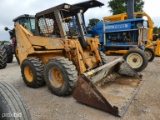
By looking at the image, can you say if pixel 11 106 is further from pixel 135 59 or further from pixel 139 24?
pixel 139 24

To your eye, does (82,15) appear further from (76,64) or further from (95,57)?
(76,64)

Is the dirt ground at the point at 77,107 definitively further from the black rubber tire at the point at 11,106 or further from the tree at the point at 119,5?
the tree at the point at 119,5

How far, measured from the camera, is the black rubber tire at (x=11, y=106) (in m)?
1.58

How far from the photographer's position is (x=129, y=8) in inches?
336

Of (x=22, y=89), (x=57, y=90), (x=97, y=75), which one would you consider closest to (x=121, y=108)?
(x=97, y=75)

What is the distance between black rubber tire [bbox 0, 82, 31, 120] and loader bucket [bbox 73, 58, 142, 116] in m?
1.65

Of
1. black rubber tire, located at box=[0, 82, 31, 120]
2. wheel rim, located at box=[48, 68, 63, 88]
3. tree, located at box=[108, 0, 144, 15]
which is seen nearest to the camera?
black rubber tire, located at box=[0, 82, 31, 120]

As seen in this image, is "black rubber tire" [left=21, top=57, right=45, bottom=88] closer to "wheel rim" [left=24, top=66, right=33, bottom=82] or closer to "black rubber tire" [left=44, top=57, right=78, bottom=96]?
"wheel rim" [left=24, top=66, right=33, bottom=82]

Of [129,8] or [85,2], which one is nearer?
[85,2]

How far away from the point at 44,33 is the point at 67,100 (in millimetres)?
2053

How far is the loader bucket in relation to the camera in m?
3.14

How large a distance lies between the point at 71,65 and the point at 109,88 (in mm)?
1044

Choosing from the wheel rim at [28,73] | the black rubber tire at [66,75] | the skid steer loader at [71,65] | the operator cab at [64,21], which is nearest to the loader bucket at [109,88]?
the skid steer loader at [71,65]

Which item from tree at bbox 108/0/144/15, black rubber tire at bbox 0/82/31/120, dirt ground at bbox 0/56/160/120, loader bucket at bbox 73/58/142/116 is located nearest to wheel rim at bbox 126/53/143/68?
loader bucket at bbox 73/58/142/116
